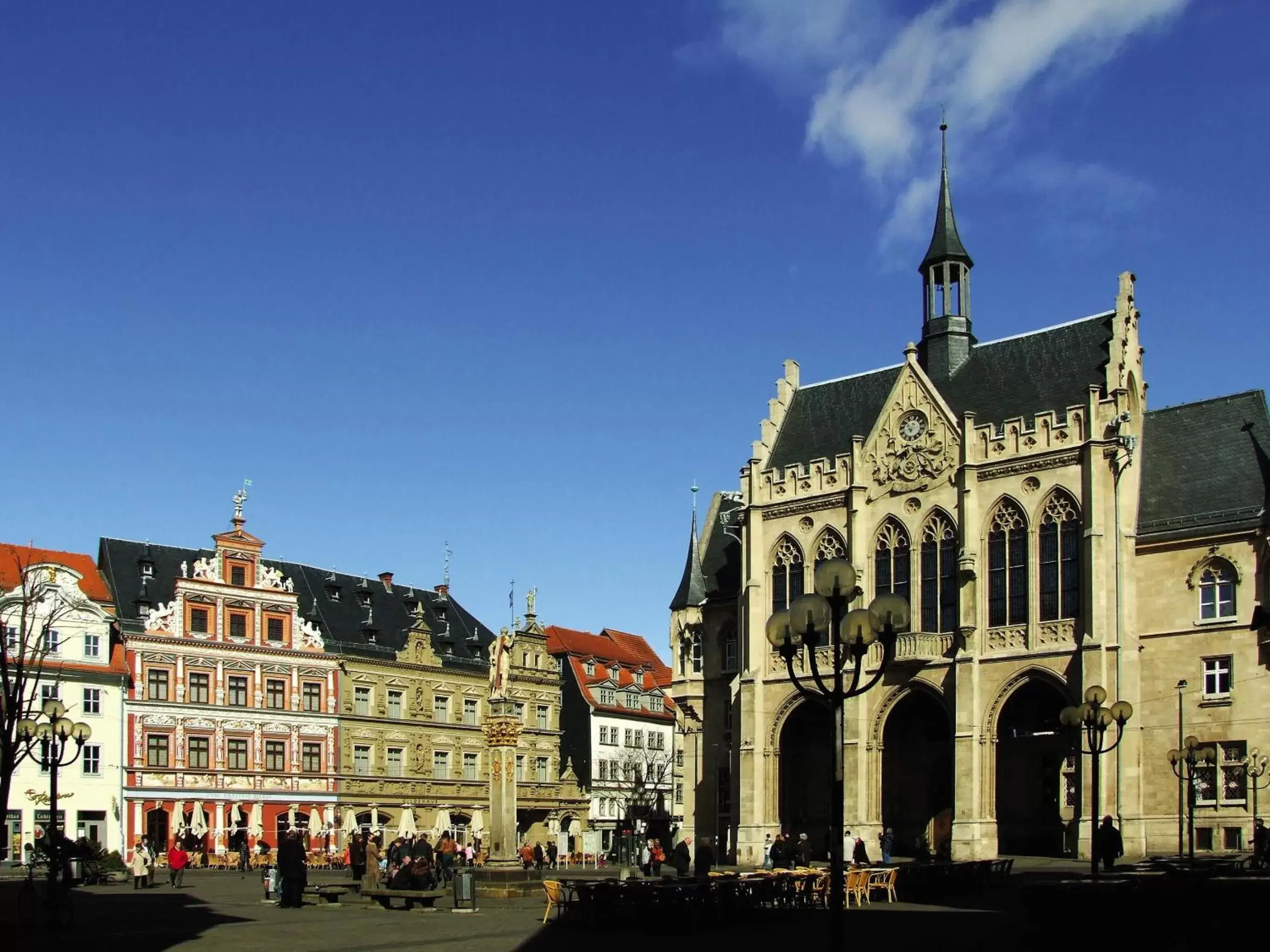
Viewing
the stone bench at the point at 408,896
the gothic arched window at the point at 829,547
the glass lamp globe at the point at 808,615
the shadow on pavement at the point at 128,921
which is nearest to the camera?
the glass lamp globe at the point at 808,615

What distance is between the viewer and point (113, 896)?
4028 cm

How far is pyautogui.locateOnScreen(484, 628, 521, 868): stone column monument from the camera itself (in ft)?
126

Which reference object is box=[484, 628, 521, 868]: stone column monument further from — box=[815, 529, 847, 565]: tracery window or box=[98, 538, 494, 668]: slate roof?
box=[98, 538, 494, 668]: slate roof

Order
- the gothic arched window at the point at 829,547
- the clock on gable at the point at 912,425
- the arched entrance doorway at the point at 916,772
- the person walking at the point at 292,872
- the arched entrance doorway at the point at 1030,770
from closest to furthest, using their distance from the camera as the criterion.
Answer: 1. the person walking at the point at 292,872
2. the arched entrance doorway at the point at 1030,770
3. the arched entrance doorway at the point at 916,772
4. the clock on gable at the point at 912,425
5. the gothic arched window at the point at 829,547

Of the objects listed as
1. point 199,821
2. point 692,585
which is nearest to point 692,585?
point 692,585

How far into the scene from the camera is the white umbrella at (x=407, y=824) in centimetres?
7645

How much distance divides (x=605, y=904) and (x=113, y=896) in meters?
17.0

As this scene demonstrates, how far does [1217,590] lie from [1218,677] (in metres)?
2.69

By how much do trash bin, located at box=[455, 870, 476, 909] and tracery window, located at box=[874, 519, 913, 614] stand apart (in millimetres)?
24175

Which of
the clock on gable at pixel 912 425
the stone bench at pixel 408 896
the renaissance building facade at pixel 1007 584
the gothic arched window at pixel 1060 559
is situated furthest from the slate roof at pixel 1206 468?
the stone bench at pixel 408 896

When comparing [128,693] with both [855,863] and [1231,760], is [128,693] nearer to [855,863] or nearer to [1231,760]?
[855,863]

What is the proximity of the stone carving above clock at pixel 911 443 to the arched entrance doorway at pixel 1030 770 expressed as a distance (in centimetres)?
821

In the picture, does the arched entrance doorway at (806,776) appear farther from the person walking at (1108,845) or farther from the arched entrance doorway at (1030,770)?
the person walking at (1108,845)

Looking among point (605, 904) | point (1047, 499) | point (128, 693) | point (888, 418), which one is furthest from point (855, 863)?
point (128, 693)
